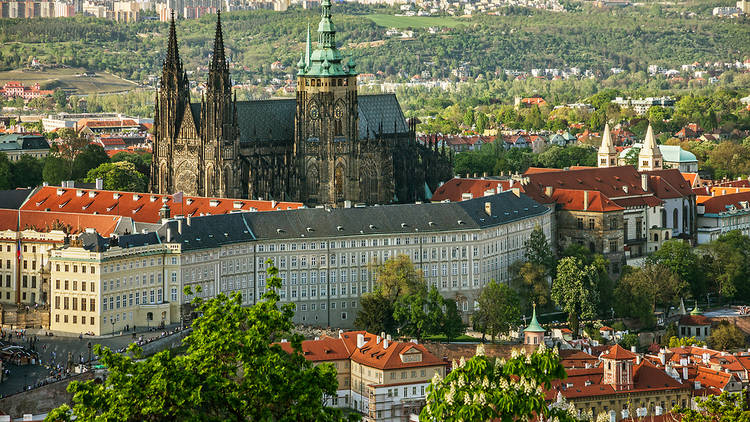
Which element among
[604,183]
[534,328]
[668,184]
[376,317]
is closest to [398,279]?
[376,317]

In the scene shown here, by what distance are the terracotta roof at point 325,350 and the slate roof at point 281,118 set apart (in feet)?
159

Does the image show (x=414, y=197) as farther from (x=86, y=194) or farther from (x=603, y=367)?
(x=603, y=367)

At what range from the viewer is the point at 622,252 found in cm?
17388

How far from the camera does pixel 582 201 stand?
174625 mm

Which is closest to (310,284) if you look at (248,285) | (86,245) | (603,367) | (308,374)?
(248,285)

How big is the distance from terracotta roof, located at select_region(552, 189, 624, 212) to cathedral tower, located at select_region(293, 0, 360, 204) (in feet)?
60.4

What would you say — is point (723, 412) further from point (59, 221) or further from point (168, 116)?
point (168, 116)

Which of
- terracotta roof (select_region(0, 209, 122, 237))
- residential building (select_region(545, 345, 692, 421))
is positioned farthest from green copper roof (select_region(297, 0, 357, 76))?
residential building (select_region(545, 345, 692, 421))

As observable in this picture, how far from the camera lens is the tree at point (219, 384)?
3014 inches

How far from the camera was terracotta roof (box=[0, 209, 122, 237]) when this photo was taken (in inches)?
5856

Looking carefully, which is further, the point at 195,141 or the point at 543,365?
the point at 195,141

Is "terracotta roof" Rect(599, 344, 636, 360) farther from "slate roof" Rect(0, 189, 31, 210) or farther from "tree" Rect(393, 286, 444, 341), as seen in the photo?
"slate roof" Rect(0, 189, 31, 210)

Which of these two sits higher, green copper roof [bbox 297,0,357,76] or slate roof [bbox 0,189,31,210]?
green copper roof [bbox 297,0,357,76]

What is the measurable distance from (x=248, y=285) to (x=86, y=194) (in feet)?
80.3
